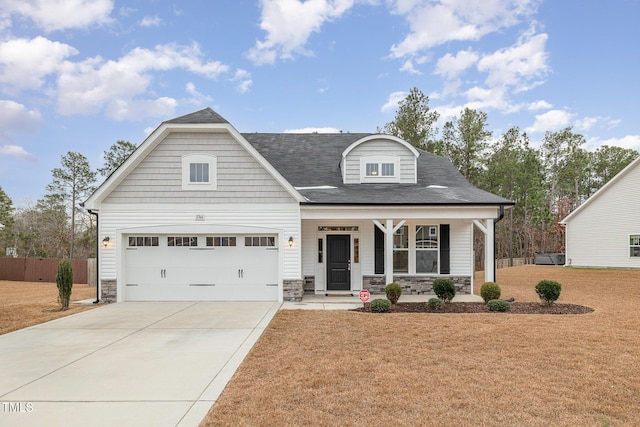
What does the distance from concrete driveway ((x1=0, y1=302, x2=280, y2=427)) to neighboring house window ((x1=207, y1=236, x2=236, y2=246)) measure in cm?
258

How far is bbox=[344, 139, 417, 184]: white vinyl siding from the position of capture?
45.3 ft

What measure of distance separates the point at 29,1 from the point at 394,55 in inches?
586

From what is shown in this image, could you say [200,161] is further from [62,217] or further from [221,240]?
[62,217]

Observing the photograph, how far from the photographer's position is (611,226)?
2253cm

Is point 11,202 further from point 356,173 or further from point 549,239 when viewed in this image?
point 549,239

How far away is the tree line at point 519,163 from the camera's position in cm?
2869

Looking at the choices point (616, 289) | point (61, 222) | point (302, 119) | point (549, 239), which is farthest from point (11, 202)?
point (549, 239)

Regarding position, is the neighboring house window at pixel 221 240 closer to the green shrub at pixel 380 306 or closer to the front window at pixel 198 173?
the front window at pixel 198 173

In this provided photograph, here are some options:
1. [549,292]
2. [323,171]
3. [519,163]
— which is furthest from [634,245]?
[323,171]

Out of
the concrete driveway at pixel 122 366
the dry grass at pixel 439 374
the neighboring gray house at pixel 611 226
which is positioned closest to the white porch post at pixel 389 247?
the dry grass at pixel 439 374

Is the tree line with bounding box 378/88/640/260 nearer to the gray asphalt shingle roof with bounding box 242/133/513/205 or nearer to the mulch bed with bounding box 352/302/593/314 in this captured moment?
the gray asphalt shingle roof with bounding box 242/133/513/205

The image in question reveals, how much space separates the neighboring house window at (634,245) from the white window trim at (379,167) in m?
16.9

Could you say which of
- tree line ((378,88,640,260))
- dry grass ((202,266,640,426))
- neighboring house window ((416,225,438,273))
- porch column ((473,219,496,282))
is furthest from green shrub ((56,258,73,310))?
tree line ((378,88,640,260))

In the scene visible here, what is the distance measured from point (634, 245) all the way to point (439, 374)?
23.0 meters
